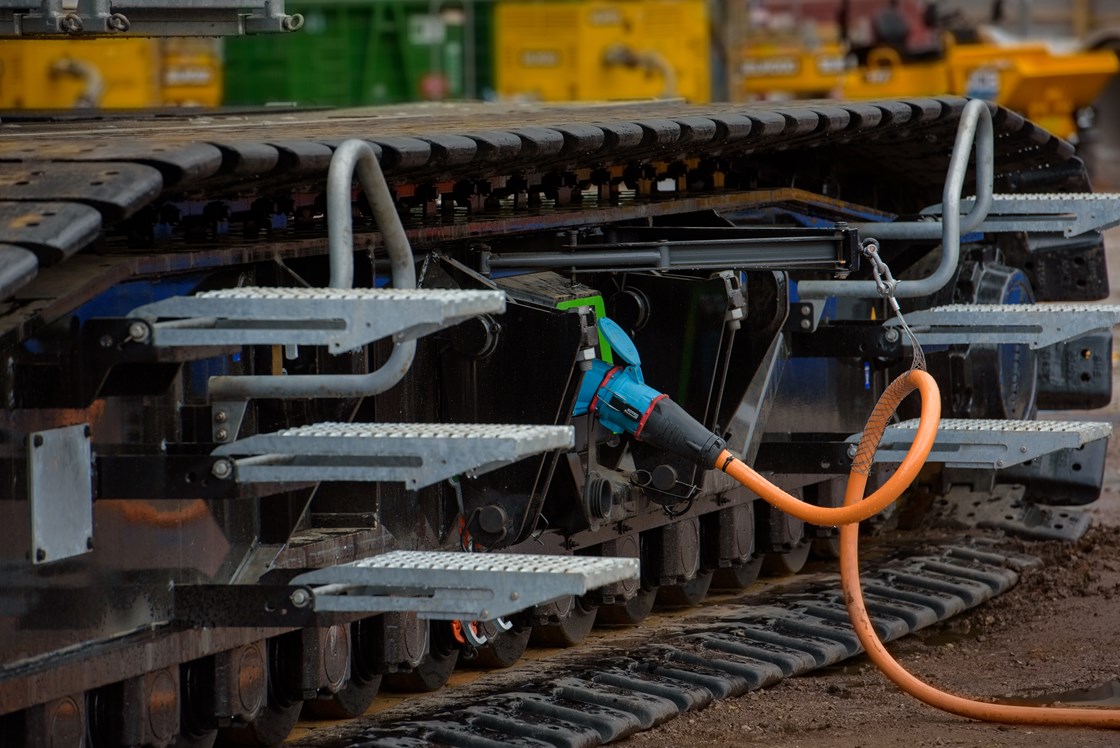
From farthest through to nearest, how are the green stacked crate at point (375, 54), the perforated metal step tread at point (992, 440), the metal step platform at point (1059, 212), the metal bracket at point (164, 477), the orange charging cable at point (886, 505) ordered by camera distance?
the green stacked crate at point (375, 54) < the metal step platform at point (1059, 212) < the perforated metal step tread at point (992, 440) < the orange charging cable at point (886, 505) < the metal bracket at point (164, 477)

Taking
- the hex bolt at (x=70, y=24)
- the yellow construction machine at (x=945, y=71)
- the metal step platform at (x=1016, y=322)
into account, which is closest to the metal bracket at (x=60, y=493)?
the hex bolt at (x=70, y=24)

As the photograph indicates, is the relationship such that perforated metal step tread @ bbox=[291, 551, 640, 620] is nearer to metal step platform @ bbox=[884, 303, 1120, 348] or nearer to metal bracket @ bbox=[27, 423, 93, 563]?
metal bracket @ bbox=[27, 423, 93, 563]

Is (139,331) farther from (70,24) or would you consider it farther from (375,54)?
(375,54)

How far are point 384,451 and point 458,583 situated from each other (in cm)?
31

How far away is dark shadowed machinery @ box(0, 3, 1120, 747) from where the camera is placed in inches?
170

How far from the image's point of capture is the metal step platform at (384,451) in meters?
4.27

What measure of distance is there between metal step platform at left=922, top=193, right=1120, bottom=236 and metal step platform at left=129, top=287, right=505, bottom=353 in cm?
358

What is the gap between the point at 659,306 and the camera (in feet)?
21.3

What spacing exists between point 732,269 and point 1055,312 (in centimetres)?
100

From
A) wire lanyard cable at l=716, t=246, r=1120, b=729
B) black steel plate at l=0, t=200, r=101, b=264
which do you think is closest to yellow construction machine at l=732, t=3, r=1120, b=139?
wire lanyard cable at l=716, t=246, r=1120, b=729

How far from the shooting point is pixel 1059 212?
741 centimetres

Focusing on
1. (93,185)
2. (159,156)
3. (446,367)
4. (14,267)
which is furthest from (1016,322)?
(14,267)

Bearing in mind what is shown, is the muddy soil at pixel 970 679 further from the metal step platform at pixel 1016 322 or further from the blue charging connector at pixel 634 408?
the metal step platform at pixel 1016 322

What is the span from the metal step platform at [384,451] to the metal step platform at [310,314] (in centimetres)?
22
